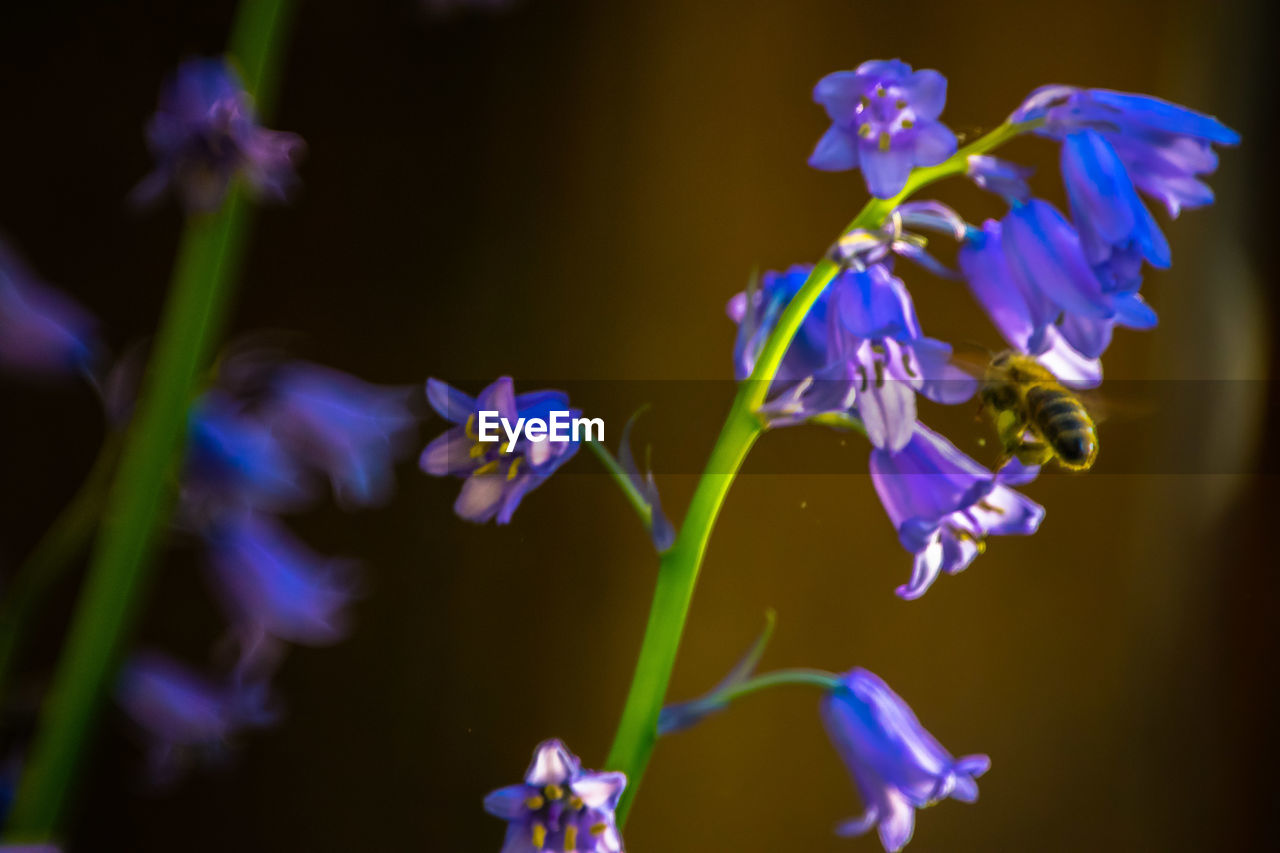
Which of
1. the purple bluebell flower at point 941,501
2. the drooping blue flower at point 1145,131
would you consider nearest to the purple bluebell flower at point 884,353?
the purple bluebell flower at point 941,501

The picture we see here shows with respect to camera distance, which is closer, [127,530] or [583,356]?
[127,530]

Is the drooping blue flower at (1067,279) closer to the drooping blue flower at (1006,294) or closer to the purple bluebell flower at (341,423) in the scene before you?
the drooping blue flower at (1006,294)

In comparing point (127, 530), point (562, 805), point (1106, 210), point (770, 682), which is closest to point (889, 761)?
point (770, 682)

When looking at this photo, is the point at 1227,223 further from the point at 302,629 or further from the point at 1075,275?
the point at 302,629

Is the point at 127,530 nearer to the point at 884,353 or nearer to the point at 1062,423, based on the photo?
the point at 884,353

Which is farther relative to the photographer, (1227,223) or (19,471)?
(1227,223)

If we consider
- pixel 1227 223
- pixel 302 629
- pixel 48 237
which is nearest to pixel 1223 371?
pixel 1227 223
